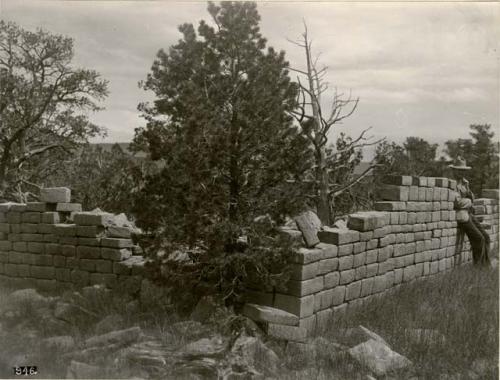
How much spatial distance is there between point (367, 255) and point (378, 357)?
304 cm

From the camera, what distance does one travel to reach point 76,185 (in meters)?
15.8

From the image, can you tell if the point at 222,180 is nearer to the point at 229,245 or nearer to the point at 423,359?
the point at 229,245

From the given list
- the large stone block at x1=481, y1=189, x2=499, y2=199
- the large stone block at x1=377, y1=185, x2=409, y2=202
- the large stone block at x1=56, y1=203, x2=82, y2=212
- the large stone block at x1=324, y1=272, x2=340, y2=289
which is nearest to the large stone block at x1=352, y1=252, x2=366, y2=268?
the large stone block at x1=324, y1=272, x2=340, y2=289

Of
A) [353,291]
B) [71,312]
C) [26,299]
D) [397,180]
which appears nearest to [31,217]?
[26,299]

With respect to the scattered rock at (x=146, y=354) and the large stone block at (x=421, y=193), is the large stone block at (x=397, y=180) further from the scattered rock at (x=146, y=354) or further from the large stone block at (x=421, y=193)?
the scattered rock at (x=146, y=354)

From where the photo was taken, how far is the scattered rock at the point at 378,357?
22.0 feet

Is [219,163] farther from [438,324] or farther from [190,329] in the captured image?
[438,324]

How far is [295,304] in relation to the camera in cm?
774

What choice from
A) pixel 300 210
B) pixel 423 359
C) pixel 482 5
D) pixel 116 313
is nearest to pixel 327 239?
pixel 300 210

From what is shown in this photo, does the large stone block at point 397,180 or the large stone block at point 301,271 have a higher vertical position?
the large stone block at point 397,180

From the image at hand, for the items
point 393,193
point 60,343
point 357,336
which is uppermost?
point 393,193

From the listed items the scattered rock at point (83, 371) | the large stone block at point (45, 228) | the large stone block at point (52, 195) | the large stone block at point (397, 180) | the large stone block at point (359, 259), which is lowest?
the scattered rock at point (83, 371)

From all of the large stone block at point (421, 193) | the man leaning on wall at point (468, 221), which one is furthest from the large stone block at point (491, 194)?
the large stone block at point (421, 193)

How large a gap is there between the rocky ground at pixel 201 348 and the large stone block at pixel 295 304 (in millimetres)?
430
